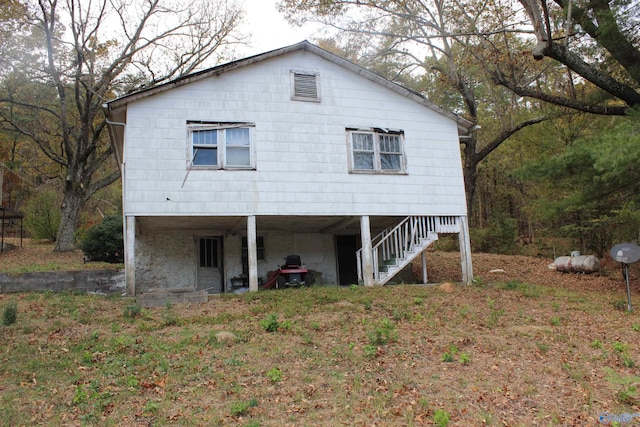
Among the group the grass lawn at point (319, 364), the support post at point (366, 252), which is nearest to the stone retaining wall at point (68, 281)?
the grass lawn at point (319, 364)

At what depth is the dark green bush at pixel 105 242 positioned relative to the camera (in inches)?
714

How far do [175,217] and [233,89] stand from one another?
12.3ft

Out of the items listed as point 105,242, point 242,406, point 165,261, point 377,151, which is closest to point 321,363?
point 242,406

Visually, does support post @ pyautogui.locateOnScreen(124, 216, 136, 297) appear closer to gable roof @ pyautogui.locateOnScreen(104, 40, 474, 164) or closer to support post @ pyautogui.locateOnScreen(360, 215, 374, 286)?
gable roof @ pyautogui.locateOnScreen(104, 40, 474, 164)

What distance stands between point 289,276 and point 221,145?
4.30m

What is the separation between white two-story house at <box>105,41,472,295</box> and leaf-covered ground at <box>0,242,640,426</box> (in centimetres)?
272

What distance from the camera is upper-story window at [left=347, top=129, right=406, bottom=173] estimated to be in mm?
13773

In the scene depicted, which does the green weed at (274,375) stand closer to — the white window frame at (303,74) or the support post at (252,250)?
the support post at (252,250)

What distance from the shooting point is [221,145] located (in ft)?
41.6

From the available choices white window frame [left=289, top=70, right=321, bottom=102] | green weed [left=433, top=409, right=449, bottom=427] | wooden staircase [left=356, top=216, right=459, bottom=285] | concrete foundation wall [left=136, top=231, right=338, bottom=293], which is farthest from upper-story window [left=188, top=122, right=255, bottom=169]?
green weed [left=433, top=409, right=449, bottom=427]

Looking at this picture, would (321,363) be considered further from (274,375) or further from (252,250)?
(252,250)

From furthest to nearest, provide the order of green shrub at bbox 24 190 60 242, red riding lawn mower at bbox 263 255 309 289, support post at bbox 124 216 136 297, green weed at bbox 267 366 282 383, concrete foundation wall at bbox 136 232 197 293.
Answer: green shrub at bbox 24 190 60 242 → concrete foundation wall at bbox 136 232 197 293 → red riding lawn mower at bbox 263 255 309 289 → support post at bbox 124 216 136 297 → green weed at bbox 267 366 282 383

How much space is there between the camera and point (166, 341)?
7.86 meters

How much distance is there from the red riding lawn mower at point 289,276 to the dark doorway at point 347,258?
8.46 feet
